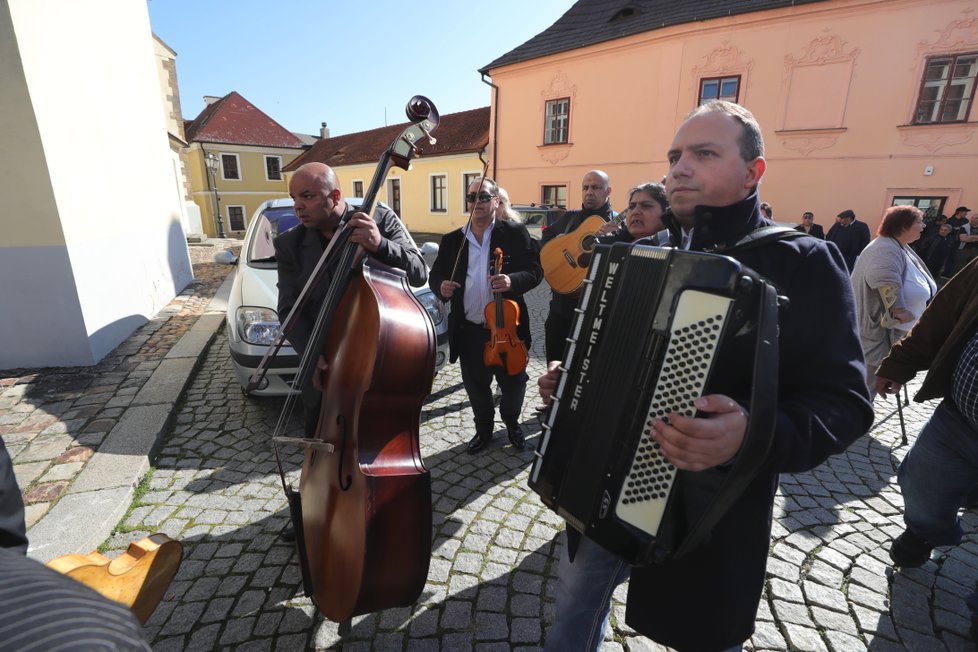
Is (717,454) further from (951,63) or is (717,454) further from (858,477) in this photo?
(951,63)

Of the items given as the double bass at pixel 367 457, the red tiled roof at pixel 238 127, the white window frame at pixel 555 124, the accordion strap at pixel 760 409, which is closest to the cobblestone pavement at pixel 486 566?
the double bass at pixel 367 457

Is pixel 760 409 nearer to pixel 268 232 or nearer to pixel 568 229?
pixel 568 229

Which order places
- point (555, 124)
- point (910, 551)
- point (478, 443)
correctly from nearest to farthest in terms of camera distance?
1. point (910, 551)
2. point (478, 443)
3. point (555, 124)

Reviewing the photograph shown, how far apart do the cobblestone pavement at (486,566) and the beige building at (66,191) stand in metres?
2.50

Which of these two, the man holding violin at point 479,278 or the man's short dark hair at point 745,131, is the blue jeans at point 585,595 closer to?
the man's short dark hair at point 745,131

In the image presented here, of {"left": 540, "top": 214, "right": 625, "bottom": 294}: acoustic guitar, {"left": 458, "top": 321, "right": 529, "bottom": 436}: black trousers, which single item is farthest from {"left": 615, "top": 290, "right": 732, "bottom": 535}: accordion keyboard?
{"left": 540, "top": 214, "right": 625, "bottom": 294}: acoustic guitar

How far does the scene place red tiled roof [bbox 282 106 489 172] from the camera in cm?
2055

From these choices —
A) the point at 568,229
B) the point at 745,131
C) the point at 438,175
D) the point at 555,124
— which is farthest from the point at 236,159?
the point at 745,131

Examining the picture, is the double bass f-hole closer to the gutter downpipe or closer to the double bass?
the double bass

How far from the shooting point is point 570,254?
12.9 feet

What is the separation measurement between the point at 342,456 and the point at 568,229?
302 centimetres

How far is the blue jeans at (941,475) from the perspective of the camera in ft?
6.82

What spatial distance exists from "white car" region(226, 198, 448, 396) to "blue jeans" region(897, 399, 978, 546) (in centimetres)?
277

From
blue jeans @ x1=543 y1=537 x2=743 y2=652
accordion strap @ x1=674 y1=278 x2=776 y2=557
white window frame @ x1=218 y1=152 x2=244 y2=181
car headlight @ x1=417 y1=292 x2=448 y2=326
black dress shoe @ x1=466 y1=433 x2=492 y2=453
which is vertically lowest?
black dress shoe @ x1=466 y1=433 x2=492 y2=453
